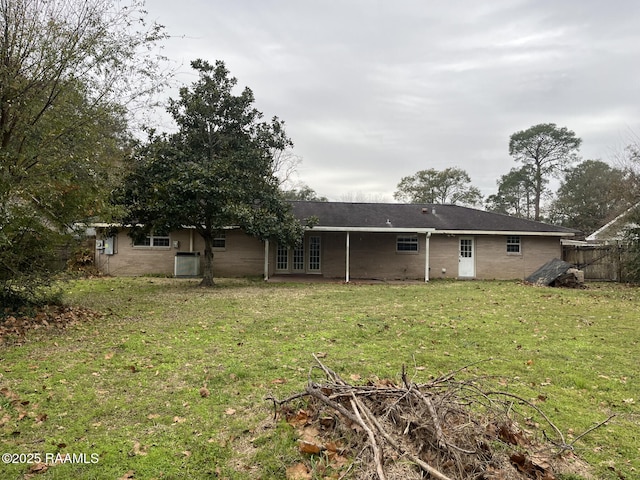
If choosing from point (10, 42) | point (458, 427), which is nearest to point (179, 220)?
point (10, 42)

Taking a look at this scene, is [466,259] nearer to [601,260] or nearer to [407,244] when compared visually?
[407,244]

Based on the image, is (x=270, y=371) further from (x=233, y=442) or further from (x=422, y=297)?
(x=422, y=297)

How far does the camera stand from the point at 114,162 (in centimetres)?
905

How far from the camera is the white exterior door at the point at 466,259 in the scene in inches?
719

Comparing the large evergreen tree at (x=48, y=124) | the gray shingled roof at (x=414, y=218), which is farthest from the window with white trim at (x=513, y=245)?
the large evergreen tree at (x=48, y=124)

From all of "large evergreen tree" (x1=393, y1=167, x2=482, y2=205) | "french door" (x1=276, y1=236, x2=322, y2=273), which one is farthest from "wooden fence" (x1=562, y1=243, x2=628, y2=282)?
"large evergreen tree" (x1=393, y1=167, x2=482, y2=205)

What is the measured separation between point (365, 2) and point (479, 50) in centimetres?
564

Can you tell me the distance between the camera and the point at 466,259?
60.3 ft

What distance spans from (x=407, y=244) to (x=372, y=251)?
5.66 ft

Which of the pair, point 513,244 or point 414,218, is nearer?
point 513,244

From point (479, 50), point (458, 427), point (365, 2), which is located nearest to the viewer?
point (458, 427)

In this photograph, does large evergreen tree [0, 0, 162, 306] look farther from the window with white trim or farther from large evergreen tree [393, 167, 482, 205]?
large evergreen tree [393, 167, 482, 205]

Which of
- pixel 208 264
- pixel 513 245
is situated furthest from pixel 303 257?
pixel 513 245

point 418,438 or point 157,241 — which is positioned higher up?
point 157,241
